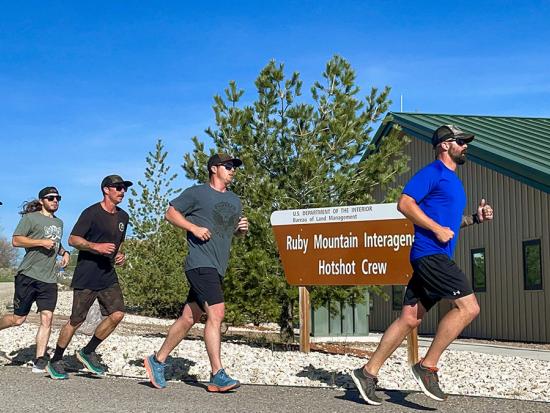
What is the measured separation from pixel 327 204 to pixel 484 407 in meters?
5.56

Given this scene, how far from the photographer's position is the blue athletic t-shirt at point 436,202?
599 cm

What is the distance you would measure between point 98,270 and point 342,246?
9.97 feet

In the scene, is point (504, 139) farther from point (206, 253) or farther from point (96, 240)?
point (206, 253)

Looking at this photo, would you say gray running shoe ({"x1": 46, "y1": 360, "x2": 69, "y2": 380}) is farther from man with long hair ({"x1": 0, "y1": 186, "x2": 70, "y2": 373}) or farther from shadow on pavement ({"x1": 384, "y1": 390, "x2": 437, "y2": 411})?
shadow on pavement ({"x1": 384, "y1": 390, "x2": 437, "y2": 411})

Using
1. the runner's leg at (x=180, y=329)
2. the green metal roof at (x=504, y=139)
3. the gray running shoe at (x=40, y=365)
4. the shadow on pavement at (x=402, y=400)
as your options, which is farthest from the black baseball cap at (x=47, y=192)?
the green metal roof at (x=504, y=139)

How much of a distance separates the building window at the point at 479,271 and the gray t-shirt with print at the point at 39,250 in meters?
10.9

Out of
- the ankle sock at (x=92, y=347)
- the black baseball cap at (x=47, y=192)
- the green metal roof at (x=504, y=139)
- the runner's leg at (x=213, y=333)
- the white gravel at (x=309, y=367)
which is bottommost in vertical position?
the white gravel at (x=309, y=367)

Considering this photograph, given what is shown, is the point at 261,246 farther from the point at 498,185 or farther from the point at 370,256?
the point at 498,185

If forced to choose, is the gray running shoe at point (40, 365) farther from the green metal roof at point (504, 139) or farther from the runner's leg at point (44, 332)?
the green metal roof at point (504, 139)

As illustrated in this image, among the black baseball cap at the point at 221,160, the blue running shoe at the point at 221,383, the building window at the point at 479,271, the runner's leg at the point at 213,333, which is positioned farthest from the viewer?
the building window at the point at 479,271

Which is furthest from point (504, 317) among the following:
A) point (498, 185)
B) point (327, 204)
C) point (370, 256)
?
point (370, 256)

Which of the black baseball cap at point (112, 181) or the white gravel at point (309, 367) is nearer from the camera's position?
the white gravel at point (309, 367)

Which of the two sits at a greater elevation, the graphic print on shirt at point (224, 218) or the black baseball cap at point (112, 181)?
the black baseball cap at point (112, 181)

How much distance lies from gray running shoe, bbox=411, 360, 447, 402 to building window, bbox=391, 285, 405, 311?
48.1 ft
